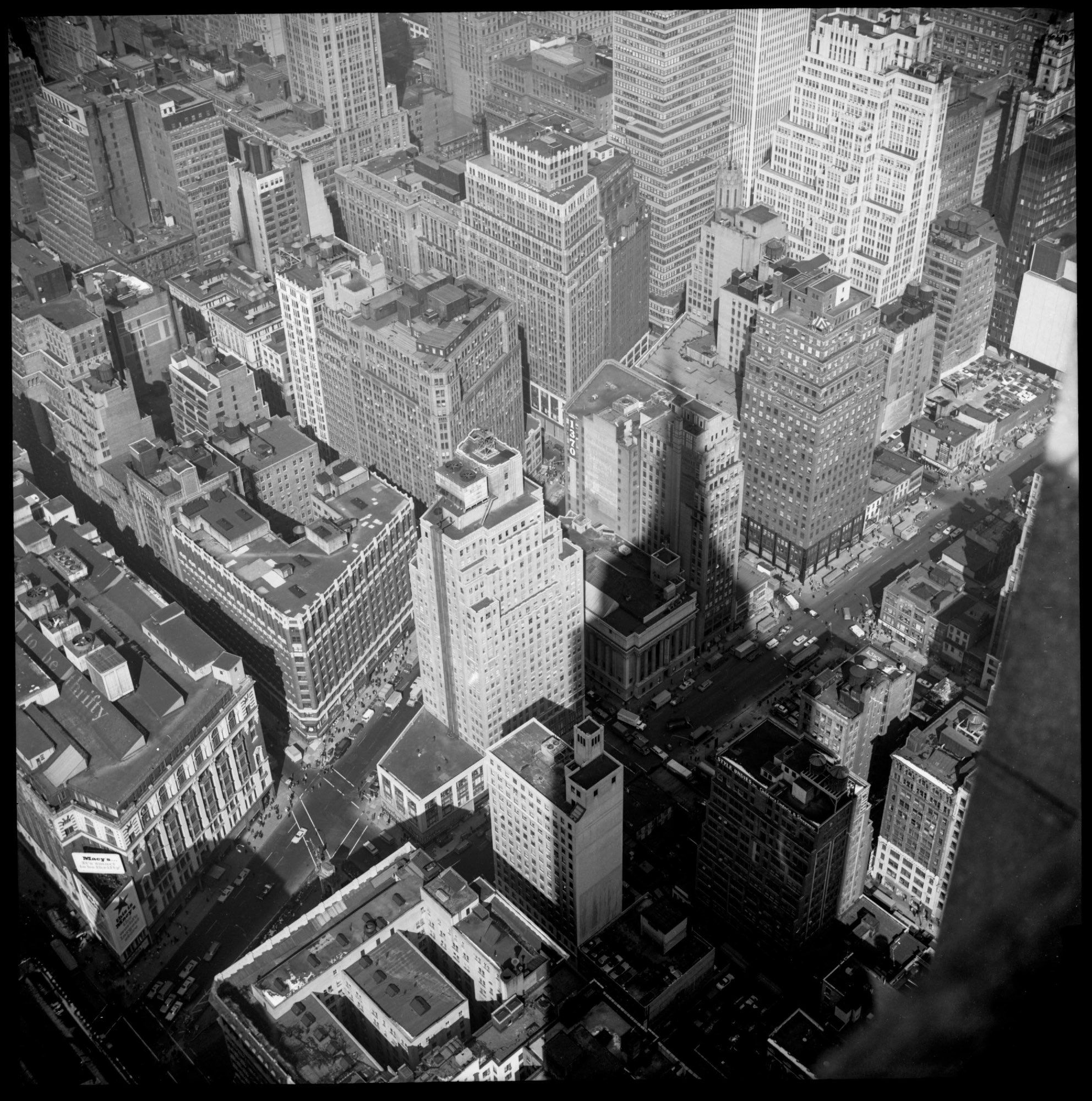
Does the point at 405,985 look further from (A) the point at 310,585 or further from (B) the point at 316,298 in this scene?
(B) the point at 316,298

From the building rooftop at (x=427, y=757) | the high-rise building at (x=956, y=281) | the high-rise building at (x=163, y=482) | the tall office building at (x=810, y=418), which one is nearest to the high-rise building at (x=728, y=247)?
the high-rise building at (x=956, y=281)

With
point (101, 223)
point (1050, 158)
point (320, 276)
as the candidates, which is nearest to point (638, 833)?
point (320, 276)

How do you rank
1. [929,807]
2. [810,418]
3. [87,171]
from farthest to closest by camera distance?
[87,171] → [810,418] → [929,807]

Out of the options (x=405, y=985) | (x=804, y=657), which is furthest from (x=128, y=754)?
(x=804, y=657)

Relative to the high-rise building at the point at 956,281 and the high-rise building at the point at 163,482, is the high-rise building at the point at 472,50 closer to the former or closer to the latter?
the high-rise building at the point at 956,281

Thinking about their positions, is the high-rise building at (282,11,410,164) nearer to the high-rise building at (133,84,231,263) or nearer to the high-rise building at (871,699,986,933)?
the high-rise building at (133,84,231,263)

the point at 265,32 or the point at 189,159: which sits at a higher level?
the point at 265,32

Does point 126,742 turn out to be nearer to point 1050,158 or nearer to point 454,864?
point 454,864
